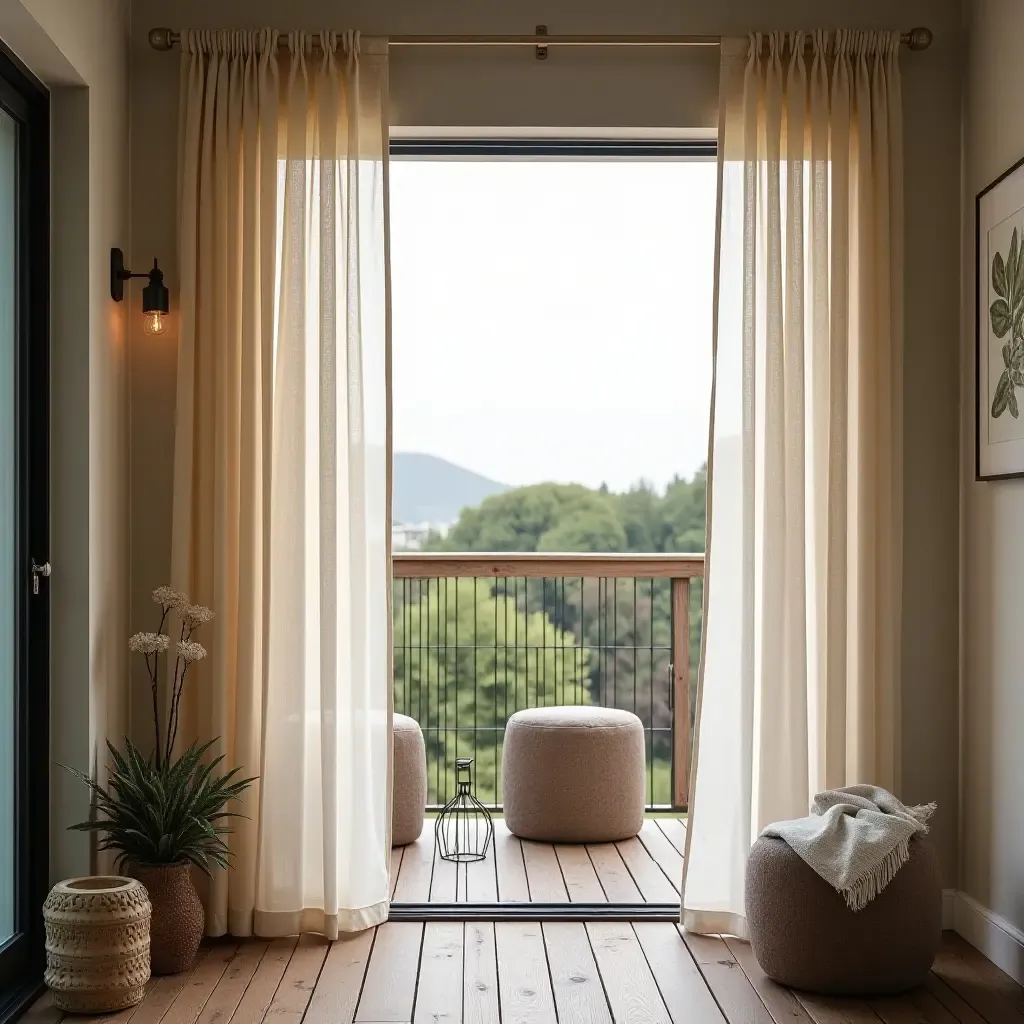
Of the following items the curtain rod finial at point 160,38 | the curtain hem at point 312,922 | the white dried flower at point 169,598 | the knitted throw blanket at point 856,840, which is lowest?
the curtain hem at point 312,922

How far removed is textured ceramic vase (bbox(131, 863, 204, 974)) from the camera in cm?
299

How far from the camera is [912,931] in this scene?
284cm

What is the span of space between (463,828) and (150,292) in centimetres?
240

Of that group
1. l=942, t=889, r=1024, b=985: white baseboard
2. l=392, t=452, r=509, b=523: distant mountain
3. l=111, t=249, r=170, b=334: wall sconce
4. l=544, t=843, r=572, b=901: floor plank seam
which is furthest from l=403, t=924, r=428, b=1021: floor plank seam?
l=392, t=452, r=509, b=523: distant mountain

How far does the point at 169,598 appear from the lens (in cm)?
316

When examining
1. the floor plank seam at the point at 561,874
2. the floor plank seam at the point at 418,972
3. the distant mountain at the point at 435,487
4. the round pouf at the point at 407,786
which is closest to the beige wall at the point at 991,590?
the floor plank seam at the point at 561,874

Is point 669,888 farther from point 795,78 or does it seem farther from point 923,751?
point 795,78

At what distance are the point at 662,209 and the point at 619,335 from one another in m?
0.78

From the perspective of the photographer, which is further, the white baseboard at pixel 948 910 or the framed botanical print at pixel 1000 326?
the white baseboard at pixel 948 910

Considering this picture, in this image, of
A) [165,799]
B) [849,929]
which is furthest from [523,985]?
[165,799]

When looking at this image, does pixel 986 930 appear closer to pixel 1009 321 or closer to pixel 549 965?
pixel 549 965

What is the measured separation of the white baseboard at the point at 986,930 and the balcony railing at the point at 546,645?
4.90 ft

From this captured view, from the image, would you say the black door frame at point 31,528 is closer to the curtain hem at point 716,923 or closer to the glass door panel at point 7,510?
the glass door panel at point 7,510

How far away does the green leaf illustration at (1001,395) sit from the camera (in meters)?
3.08
